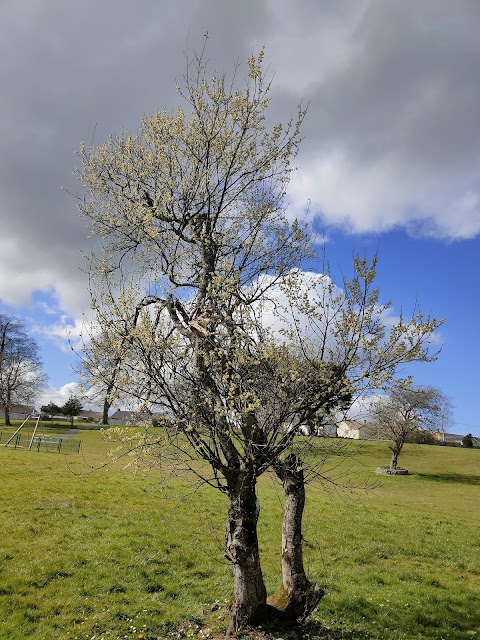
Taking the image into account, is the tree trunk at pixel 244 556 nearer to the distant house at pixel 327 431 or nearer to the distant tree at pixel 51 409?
the distant house at pixel 327 431

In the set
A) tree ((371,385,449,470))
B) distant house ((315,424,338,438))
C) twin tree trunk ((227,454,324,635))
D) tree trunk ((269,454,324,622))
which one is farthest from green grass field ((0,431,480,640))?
tree ((371,385,449,470))

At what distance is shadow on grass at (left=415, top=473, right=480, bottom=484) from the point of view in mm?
39875

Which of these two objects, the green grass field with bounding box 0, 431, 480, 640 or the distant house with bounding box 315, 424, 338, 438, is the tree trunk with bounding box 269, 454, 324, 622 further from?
the distant house with bounding box 315, 424, 338, 438

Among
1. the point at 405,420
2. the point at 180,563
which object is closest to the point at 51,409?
the point at 405,420

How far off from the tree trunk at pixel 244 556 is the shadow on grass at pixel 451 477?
121 ft

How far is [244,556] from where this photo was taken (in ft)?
26.5

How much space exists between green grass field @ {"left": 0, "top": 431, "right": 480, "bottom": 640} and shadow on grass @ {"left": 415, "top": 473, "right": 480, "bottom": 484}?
21.2m

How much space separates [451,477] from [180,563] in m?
37.7

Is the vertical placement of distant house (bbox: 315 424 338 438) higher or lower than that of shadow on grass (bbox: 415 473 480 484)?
higher

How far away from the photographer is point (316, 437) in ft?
25.8

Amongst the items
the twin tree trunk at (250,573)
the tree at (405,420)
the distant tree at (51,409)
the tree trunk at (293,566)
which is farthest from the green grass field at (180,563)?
the distant tree at (51,409)

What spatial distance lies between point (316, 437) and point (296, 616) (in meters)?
3.89

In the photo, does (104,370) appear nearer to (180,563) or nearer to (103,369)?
→ (103,369)

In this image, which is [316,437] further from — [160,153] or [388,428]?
[388,428]
